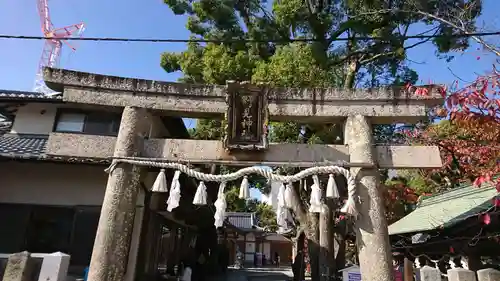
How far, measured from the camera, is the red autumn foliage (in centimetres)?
661

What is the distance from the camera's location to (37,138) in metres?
10.8

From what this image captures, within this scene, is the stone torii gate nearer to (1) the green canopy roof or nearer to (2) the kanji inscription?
(2) the kanji inscription

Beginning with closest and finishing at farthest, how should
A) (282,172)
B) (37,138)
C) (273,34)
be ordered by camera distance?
(37,138) → (282,172) → (273,34)

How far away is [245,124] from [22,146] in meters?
7.20

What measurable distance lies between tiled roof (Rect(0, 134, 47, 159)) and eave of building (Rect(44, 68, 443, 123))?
266 cm

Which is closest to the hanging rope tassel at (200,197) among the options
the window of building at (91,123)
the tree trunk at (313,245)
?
the window of building at (91,123)

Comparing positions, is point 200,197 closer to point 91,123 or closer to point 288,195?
point 288,195

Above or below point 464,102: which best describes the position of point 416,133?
above

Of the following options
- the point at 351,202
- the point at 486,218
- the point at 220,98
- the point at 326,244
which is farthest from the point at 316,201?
the point at 326,244

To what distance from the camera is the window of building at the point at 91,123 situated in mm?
10367

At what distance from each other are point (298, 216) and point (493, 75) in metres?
8.05

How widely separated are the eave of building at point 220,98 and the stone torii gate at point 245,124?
2 cm

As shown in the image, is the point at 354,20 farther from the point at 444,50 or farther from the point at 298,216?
the point at 298,216

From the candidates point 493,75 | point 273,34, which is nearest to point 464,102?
point 493,75
